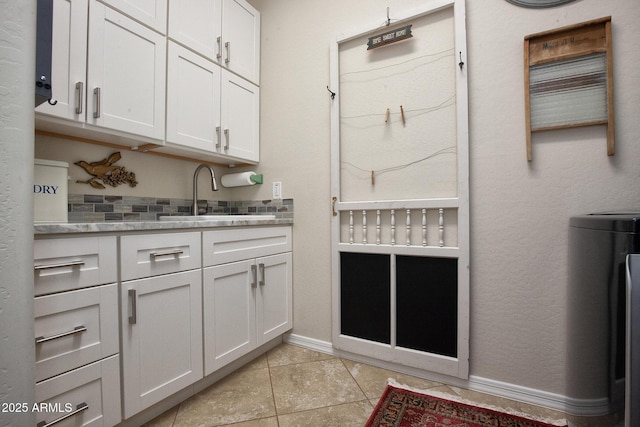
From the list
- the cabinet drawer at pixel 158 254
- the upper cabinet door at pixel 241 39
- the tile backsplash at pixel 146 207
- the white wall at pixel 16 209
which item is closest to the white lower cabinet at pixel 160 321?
the cabinet drawer at pixel 158 254

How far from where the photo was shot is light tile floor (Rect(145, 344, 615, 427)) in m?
1.28

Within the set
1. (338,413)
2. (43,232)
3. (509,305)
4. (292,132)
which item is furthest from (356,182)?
(43,232)

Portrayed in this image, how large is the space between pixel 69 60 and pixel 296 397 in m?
1.86

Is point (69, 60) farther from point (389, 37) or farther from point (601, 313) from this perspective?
point (601, 313)

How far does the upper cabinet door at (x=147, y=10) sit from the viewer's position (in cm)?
138

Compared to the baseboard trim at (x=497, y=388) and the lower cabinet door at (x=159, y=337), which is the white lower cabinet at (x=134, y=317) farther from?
the baseboard trim at (x=497, y=388)

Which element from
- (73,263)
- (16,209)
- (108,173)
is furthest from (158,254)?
(108,173)

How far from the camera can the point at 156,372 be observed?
1.24 m

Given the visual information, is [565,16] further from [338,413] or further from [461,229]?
[338,413]

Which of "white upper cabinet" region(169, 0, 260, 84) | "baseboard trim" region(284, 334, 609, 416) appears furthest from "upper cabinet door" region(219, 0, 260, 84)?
"baseboard trim" region(284, 334, 609, 416)

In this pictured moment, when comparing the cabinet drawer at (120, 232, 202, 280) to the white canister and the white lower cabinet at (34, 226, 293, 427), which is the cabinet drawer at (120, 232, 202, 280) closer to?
the white lower cabinet at (34, 226, 293, 427)

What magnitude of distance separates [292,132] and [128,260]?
134 cm

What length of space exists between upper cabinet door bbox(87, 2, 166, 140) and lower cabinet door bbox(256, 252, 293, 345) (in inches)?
39.5

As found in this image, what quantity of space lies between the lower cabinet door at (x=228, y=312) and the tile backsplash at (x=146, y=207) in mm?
566
